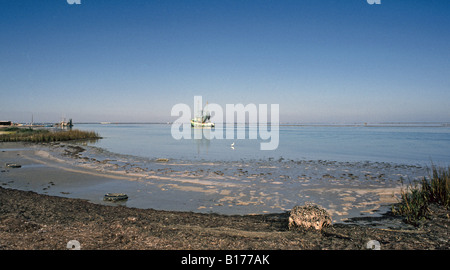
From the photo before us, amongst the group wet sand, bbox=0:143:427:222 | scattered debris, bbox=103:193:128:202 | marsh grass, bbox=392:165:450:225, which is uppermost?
marsh grass, bbox=392:165:450:225

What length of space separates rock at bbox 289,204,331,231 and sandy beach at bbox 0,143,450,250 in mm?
258

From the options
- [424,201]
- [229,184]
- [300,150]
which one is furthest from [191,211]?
[300,150]

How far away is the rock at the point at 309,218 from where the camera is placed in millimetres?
6452

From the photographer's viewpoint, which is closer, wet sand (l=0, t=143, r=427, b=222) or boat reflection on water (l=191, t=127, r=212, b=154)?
wet sand (l=0, t=143, r=427, b=222)

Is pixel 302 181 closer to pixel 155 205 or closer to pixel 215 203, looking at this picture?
pixel 215 203

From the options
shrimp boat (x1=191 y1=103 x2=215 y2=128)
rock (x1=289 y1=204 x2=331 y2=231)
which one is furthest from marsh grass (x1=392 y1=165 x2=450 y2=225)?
shrimp boat (x1=191 y1=103 x2=215 y2=128)

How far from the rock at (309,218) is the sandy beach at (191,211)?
0.26 m

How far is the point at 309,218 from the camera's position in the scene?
6480 millimetres

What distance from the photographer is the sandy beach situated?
18.3 ft

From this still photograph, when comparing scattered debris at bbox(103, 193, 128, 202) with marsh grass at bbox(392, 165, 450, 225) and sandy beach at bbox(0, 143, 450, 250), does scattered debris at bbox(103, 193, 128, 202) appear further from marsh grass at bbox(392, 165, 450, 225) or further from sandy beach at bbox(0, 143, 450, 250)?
marsh grass at bbox(392, 165, 450, 225)

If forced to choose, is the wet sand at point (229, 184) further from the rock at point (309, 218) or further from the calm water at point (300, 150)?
the calm water at point (300, 150)

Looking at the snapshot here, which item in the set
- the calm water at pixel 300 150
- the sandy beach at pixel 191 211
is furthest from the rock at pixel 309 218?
the calm water at pixel 300 150

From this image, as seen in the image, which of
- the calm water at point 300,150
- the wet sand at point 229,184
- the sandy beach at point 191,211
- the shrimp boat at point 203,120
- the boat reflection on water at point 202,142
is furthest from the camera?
the shrimp boat at point 203,120

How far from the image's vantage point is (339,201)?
1057 cm
